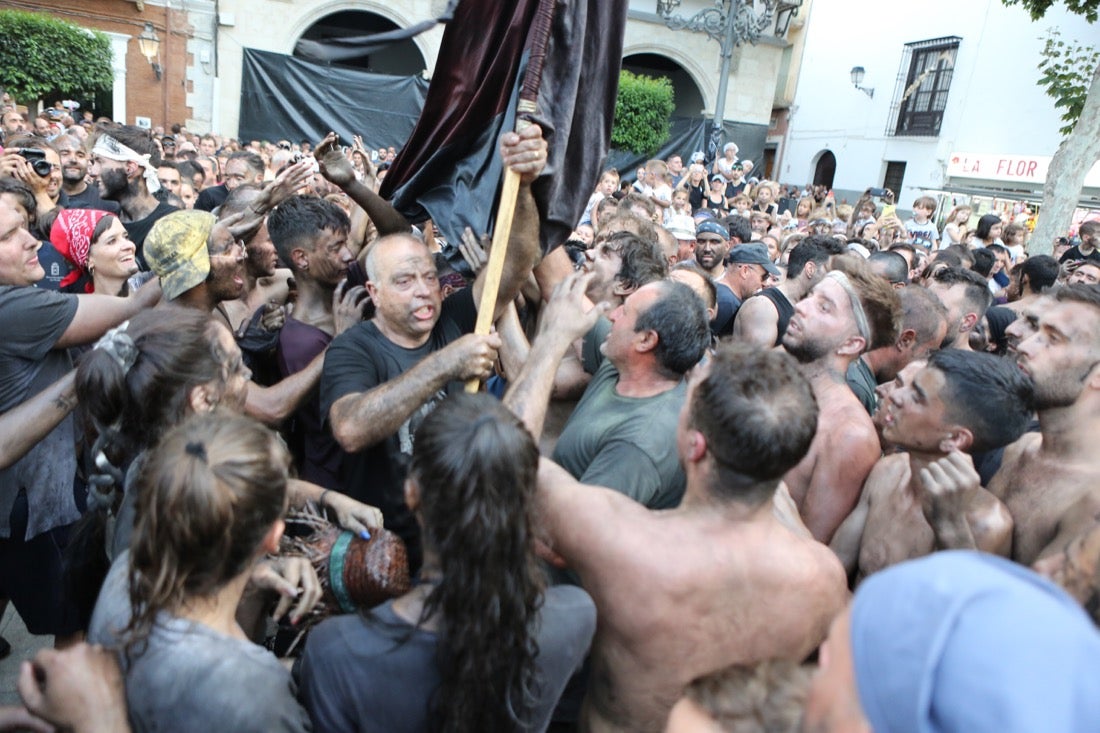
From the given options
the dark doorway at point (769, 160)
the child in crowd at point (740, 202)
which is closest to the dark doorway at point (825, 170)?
the dark doorway at point (769, 160)

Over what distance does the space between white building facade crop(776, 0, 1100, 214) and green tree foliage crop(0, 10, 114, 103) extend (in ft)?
72.4

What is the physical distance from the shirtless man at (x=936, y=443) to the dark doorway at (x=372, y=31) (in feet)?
75.0

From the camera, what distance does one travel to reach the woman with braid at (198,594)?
1423mm

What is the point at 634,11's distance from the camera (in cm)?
2323

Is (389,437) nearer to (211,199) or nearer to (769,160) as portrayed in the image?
(211,199)

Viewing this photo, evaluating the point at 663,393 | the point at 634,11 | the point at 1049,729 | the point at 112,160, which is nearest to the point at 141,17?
the point at 634,11

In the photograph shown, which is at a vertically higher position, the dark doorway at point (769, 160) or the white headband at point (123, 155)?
the dark doorway at point (769, 160)

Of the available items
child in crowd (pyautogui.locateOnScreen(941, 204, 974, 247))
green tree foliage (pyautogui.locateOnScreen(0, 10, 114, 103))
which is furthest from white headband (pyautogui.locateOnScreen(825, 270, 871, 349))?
green tree foliage (pyautogui.locateOnScreen(0, 10, 114, 103))

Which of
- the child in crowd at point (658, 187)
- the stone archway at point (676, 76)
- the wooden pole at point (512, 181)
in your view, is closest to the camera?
the wooden pole at point (512, 181)

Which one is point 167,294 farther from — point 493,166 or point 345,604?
point 345,604

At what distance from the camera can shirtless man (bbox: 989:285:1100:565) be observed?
2.30 metres

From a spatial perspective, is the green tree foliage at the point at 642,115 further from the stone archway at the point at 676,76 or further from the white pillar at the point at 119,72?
the white pillar at the point at 119,72

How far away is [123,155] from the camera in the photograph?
5.96 m

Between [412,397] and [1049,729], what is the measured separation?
194cm
